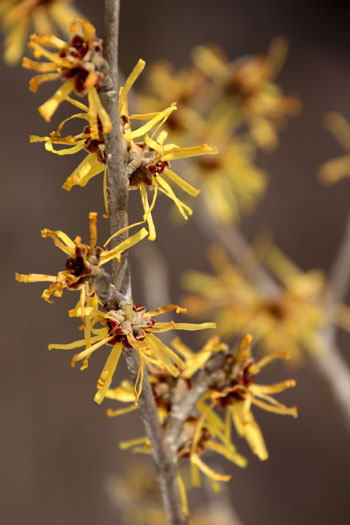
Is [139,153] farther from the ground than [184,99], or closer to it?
closer to it

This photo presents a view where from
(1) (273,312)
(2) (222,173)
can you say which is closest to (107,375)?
(1) (273,312)

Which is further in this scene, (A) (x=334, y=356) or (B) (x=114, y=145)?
(A) (x=334, y=356)

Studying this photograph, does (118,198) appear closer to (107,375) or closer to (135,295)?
(107,375)

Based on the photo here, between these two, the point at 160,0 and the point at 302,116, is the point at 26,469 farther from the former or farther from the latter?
the point at 160,0

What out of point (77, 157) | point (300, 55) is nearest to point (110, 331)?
point (77, 157)

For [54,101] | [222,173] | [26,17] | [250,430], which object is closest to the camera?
[54,101]

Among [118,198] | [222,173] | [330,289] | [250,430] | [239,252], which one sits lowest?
[250,430]

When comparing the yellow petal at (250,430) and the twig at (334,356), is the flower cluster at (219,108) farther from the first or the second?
the yellow petal at (250,430)
